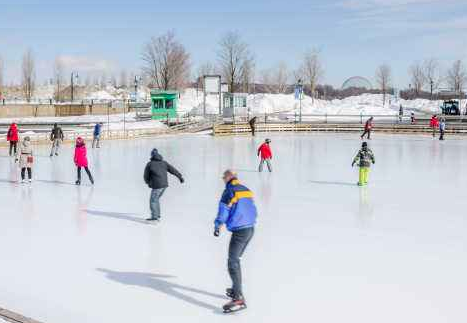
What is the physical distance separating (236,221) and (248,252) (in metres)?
2.65

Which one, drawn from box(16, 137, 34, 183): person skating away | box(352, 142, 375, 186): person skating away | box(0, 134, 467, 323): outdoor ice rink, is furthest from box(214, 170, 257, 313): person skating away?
box(16, 137, 34, 183): person skating away

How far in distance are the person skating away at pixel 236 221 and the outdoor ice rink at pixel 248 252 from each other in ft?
0.69

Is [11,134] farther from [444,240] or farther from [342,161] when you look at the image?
[444,240]

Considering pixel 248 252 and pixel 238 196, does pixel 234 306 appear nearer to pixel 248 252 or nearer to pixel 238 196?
pixel 238 196

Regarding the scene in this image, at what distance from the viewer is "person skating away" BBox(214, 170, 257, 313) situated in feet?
20.1

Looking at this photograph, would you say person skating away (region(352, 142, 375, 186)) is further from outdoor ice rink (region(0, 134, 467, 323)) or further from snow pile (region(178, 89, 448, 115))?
snow pile (region(178, 89, 448, 115))

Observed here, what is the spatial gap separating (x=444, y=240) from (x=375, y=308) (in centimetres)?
386

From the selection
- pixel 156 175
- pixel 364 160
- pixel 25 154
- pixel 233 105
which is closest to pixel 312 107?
pixel 233 105

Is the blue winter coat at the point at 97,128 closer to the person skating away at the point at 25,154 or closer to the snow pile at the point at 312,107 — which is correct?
the person skating away at the point at 25,154

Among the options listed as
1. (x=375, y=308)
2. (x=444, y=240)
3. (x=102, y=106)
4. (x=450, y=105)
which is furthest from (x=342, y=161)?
(x=102, y=106)

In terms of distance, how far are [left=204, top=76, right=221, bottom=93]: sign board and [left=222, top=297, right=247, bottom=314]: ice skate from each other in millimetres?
43517

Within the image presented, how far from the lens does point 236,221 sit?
242 inches

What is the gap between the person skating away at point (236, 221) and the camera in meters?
6.14

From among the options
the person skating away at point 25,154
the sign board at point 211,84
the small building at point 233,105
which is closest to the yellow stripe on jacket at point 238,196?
the person skating away at point 25,154
